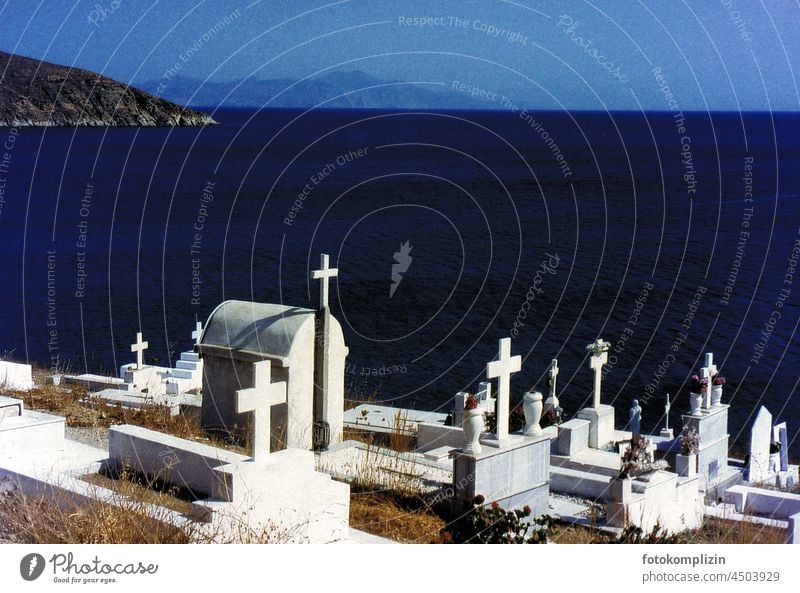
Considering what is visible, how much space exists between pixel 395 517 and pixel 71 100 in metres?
108

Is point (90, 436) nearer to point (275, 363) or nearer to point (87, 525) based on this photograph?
point (275, 363)

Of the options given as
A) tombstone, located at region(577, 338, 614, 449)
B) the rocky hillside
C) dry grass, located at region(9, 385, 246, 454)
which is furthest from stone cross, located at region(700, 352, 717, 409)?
the rocky hillside

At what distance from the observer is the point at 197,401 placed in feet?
43.1

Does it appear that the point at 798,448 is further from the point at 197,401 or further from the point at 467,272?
the point at 467,272

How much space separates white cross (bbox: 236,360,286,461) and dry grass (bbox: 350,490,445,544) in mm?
1220

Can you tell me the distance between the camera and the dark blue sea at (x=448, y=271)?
2644 cm

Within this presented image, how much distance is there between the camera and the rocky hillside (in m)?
83.6

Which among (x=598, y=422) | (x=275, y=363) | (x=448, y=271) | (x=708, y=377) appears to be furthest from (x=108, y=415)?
(x=448, y=271)

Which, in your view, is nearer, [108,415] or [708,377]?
[108,415]

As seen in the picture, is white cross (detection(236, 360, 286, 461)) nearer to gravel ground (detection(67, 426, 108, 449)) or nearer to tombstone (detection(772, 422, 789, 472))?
gravel ground (detection(67, 426, 108, 449))

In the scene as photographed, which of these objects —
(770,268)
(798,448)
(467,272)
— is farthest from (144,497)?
(770,268)

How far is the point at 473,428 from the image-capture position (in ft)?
27.2

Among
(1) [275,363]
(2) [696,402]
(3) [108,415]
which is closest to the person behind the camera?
(1) [275,363]
